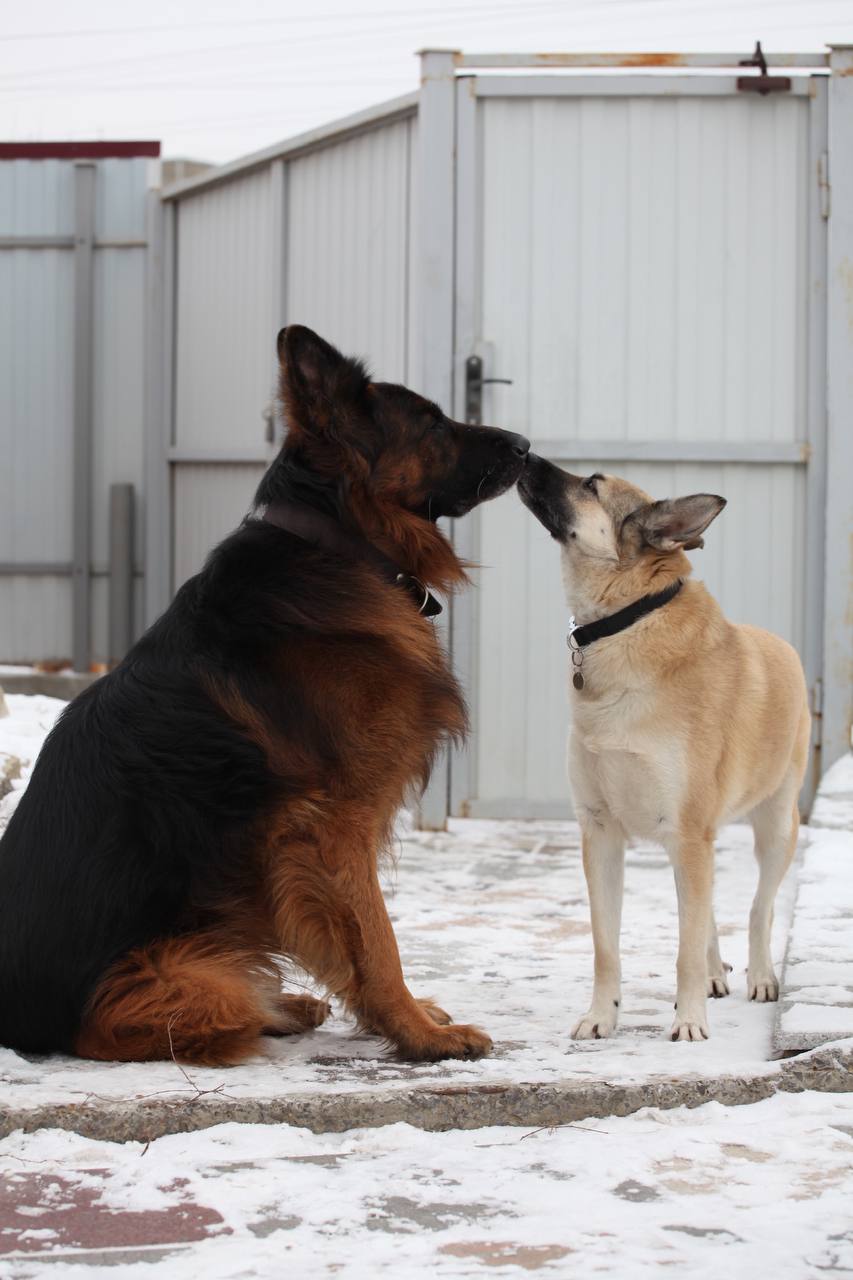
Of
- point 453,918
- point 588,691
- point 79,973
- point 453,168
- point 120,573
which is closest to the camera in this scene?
point 79,973

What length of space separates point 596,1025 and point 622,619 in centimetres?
97

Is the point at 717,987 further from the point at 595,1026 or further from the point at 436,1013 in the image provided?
the point at 436,1013

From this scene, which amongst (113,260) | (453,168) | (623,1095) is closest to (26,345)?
(113,260)

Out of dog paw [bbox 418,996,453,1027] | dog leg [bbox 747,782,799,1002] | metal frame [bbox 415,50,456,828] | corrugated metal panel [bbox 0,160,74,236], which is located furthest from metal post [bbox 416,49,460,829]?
corrugated metal panel [bbox 0,160,74,236]

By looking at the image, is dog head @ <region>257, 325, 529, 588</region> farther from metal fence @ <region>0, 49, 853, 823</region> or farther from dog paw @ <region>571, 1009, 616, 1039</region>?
metal fence @ <region>0, 49, 853, 823</region>

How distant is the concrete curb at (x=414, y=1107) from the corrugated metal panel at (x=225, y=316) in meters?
6.34

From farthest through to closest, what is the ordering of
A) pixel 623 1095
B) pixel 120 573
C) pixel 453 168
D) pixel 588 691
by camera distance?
1. pixel 120 573
2. pixel 453 168
3. pixel 588 691
4. pixel 623 1095

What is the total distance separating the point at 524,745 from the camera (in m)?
6.74

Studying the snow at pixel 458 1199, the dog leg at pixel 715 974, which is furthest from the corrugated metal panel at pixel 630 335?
the snow at pixel 458 1199

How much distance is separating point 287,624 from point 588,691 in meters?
0.81

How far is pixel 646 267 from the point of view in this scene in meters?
6.70

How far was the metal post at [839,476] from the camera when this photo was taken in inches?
256

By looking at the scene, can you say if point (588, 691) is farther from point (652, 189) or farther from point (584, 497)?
point (652, 189)

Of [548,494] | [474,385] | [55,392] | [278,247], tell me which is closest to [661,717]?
[548,494]
